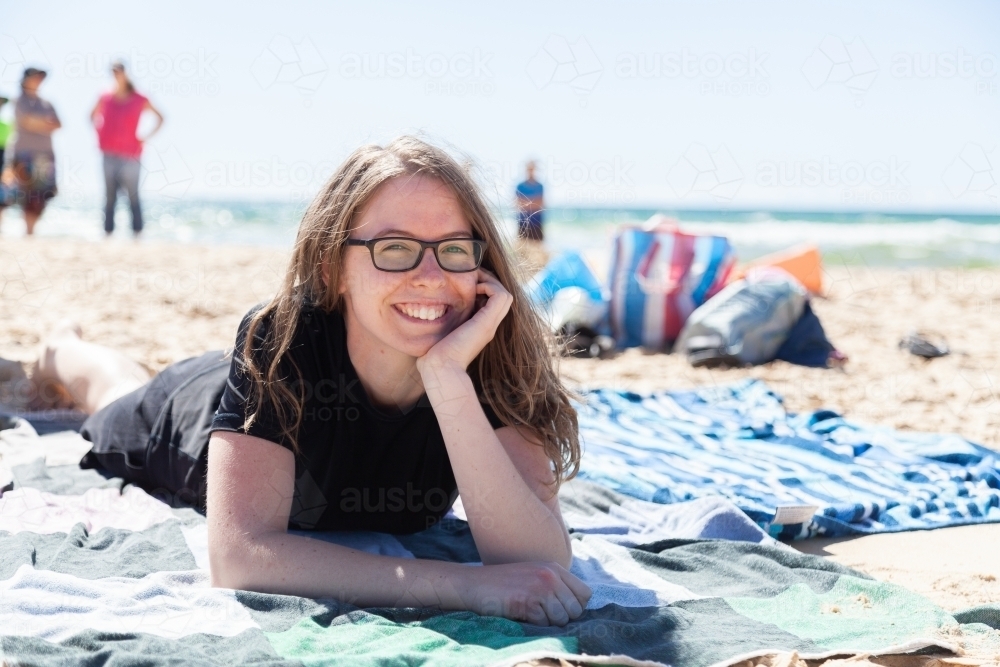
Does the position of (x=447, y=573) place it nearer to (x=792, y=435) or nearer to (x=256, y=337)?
(x=256, y=337)

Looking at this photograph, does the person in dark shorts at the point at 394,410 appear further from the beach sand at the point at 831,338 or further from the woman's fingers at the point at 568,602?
the beach sand at the point at 831,338

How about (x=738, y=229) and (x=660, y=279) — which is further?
(x=738, y=229)

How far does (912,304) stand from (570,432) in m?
7.44

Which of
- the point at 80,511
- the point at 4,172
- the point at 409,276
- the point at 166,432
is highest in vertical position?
the point at 4,172

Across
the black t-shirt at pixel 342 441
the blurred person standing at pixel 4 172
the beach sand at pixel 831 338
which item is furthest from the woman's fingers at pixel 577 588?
the blurred person standing at pixel 4 172

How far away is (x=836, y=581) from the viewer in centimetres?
225

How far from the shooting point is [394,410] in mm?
2229

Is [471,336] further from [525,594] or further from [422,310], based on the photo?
[525,594]

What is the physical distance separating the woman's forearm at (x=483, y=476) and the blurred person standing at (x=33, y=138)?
8761 mm

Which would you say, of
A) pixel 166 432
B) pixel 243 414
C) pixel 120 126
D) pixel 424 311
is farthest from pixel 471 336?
pixel 120 126

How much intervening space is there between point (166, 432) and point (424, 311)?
1.11 metres

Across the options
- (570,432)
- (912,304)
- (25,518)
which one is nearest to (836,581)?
(570,432)

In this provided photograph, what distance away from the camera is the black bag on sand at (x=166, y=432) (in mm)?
2584

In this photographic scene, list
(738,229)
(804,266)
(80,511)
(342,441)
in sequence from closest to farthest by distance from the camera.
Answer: (342,441)
(80,511)
(804,266)
(738,229)
